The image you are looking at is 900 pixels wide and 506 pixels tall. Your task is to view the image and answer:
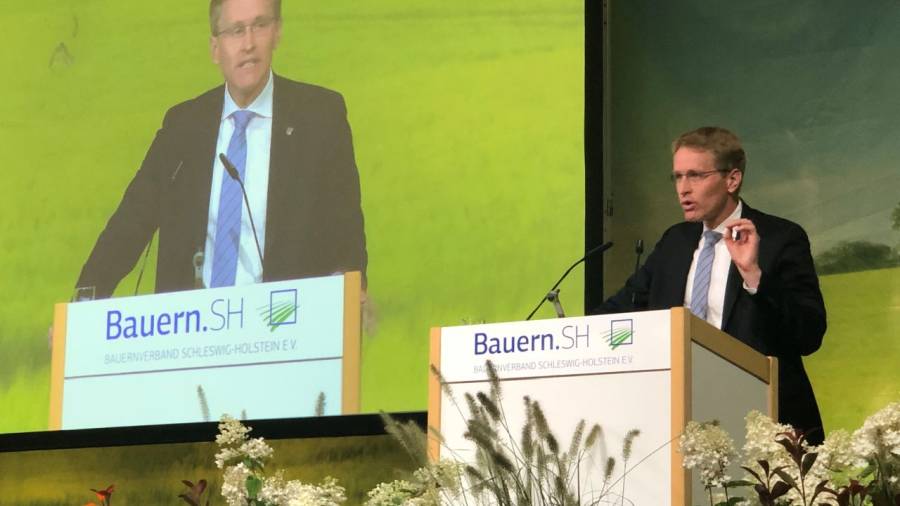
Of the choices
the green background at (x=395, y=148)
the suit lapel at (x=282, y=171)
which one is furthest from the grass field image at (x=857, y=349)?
the suit lapel at (x=282, y=171)

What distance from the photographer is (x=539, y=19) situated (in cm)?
472

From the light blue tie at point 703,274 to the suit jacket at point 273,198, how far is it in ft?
4.06

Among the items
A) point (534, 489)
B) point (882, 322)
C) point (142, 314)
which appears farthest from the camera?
point (142, 314)

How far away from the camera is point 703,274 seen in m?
4.23

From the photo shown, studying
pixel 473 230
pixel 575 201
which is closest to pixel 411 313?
pixel 473 230

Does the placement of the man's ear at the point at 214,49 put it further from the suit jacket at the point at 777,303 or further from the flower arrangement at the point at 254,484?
the flower arrangement at the point at 254,484

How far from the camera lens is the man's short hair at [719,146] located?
173 inches

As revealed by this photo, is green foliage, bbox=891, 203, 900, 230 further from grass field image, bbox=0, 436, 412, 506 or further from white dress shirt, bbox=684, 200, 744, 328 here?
grass field image, bbox=0, 436, 412, 506

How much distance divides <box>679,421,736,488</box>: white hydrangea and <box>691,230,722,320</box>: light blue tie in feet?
7.49

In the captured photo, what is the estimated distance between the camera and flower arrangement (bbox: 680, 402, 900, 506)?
162cm

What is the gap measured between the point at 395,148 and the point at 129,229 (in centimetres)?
121

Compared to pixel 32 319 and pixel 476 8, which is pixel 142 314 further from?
pixel 476 8

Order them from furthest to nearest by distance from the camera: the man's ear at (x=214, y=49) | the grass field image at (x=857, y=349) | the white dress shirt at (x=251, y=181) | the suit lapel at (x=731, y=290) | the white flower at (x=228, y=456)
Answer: the man's ear at (x=214, y=49) → the white dress shirt at (x=251, y=181) → the grass field image at (x=857, y=349) → the suit lapel at (x=731, y=290) → the white flower at (x=228, y=456)

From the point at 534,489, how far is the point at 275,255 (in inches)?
124
